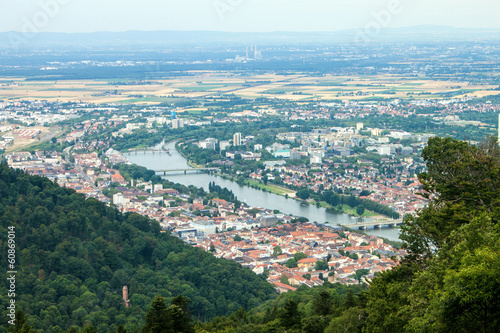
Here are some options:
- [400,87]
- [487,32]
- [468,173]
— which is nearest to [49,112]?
[400,87]

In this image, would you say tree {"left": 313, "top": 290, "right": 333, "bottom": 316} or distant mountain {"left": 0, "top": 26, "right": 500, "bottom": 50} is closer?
tree {"left": 313, "top": 290, "right": 333, "bottom": 316}

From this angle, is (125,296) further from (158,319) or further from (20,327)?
(158,319)

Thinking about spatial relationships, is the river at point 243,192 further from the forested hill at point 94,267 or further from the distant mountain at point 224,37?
the distant mountain at point 224,37

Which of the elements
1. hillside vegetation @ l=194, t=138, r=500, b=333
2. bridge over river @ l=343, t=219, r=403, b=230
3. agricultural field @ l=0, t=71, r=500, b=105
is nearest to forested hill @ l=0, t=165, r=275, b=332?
hillside vegetation @ l=194, t=138, r=500, b=333

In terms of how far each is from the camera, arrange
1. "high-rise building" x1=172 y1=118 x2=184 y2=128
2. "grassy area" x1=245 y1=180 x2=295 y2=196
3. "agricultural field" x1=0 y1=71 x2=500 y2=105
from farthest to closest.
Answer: "agricultural field" x1=0 y1=71 x2=500 y2=105
"high-rise building" x1=172 y1=118 x2=184 y2=128
"grassy area" x1=245 y1=180 x2=295 y2=196

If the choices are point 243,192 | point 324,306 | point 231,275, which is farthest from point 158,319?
point 243,192

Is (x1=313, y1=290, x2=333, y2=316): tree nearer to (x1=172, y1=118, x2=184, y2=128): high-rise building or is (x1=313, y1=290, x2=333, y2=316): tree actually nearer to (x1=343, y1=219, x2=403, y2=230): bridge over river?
(x1=343, y1=219, x2=403, y2=230): bridge over river
